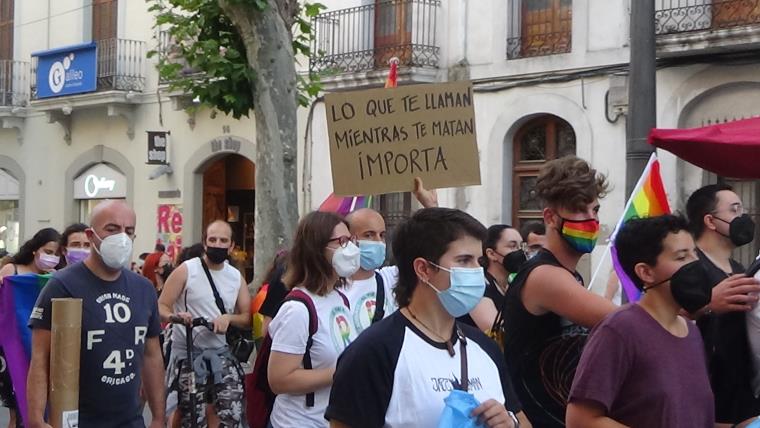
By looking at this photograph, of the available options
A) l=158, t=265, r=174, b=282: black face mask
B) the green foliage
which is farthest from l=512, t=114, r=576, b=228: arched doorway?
l=158, t=265, r=174, b=282: black face mask

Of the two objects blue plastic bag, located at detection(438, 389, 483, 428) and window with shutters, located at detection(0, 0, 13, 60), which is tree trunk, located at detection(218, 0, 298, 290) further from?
window with shutters, located at detection(0, 0, 13, 60)

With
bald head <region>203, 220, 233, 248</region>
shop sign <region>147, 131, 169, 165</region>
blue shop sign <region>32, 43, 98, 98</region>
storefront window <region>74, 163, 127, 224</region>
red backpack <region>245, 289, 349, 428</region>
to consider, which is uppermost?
blue shop sign <region>32, 43, 98, 98</region>

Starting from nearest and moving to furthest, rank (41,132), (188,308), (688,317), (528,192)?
(688,317) < (188,308) < (528,192) < (41,132)

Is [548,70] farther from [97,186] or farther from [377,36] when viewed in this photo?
[97,186]

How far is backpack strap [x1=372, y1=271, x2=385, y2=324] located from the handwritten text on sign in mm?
415

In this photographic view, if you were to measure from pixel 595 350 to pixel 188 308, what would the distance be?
534 centimetres

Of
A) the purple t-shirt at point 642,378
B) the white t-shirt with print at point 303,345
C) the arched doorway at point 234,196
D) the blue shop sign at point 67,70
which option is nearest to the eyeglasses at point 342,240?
the white t-shirt with print at point 303,345

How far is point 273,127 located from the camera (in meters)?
13.3

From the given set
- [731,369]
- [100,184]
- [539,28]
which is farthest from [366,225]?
[100,184]

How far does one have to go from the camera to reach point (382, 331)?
354cm

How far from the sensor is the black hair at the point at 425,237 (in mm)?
3662

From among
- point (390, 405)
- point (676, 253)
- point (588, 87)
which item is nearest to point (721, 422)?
point (676, 253)

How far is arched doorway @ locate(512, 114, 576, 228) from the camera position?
17.9 meters

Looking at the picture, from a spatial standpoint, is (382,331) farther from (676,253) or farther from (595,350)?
(676,253)
